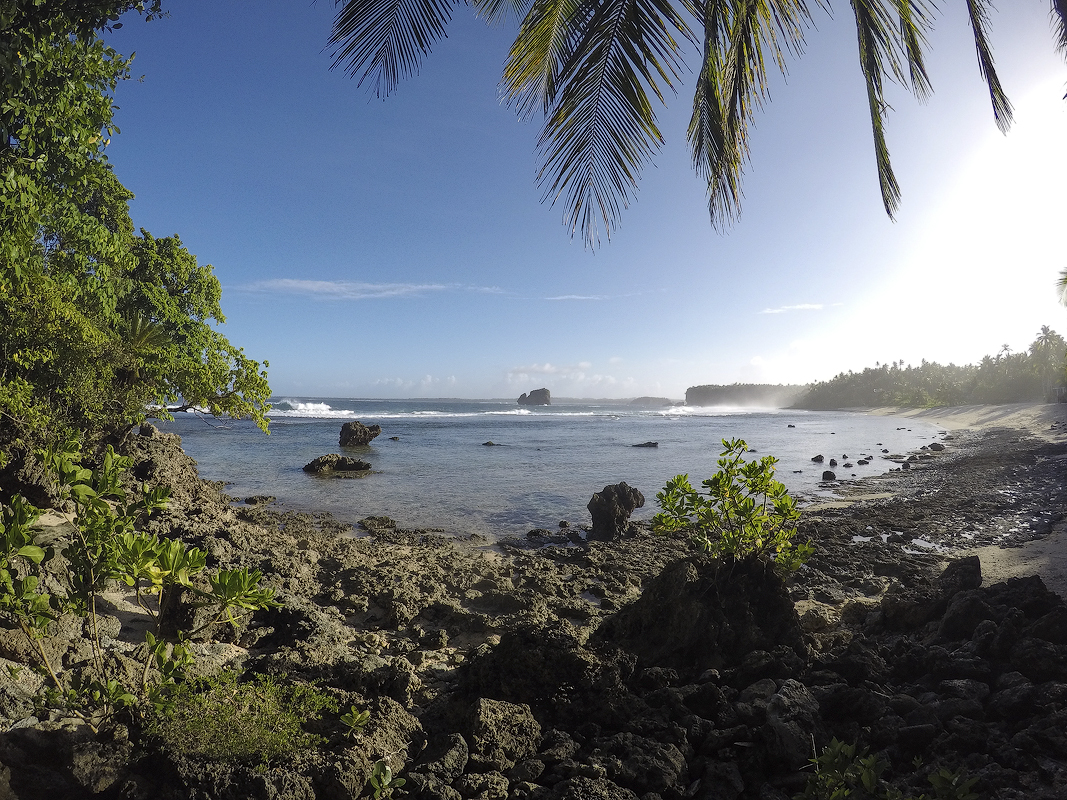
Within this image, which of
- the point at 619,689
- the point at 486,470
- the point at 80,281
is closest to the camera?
the point at 619,689

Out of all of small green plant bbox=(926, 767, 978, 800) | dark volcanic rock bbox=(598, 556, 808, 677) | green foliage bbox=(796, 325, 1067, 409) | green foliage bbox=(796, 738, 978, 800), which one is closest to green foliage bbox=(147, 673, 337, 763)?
green foliage bbox=(796, 738, 978, 800)

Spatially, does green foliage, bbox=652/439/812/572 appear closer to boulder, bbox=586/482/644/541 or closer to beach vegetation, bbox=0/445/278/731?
beach vegetation, bbox=0/445/278/731

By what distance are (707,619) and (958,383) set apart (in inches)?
3096

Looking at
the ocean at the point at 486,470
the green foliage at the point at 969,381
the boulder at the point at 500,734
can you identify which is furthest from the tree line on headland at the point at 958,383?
the boulder at the point at 500,734

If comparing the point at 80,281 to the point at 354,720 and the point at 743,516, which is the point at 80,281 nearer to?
the point at 354,720

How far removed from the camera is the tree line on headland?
52.7 metres

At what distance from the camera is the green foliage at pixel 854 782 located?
191 cm

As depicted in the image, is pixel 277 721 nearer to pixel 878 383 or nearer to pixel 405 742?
pixel 405 742

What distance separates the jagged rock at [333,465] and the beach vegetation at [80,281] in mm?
7781

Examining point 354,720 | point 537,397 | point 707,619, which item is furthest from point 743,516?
point 537,397

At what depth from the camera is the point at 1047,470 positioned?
14547 millimetres

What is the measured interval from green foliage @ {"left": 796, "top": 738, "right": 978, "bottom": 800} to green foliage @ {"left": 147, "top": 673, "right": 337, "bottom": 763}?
2308mm

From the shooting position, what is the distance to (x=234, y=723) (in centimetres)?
242

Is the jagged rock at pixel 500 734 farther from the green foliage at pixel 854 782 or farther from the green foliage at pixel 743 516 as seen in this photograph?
the green foliage at pixel 743 516
